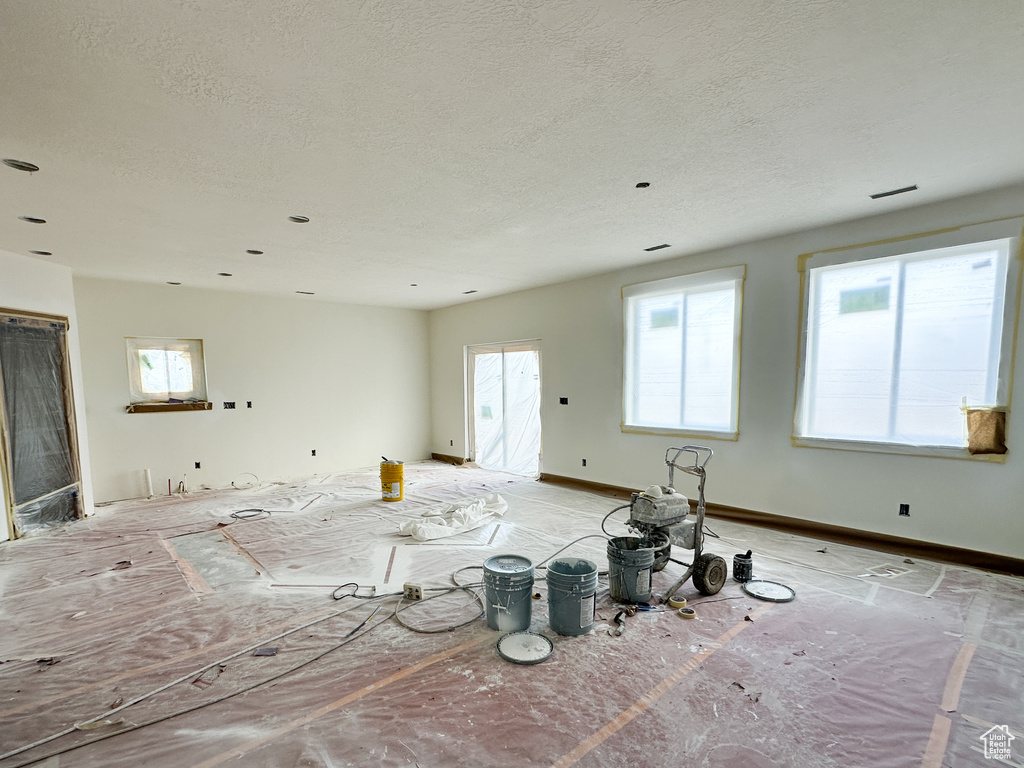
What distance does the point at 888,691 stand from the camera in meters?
2.13

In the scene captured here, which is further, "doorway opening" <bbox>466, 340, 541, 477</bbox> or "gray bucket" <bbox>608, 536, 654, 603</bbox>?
"doorway opening" <bbox>466, 340, 541, 477</bbox>

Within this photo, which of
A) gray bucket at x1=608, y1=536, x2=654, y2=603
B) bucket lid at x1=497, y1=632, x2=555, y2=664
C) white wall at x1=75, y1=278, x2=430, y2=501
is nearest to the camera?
bucket lid at x1=497, y1=632, x2=555, y2=664

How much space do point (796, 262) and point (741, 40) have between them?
3176 millimetres

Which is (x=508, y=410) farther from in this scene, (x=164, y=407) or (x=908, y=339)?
(x=908, y=339)

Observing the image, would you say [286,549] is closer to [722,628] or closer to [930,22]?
[722,628]

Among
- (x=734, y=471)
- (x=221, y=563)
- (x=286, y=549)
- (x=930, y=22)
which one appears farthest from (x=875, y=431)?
(x=221, y=563)

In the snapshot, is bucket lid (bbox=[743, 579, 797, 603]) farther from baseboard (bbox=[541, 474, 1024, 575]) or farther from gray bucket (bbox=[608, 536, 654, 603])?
baseboard (bbox=[541, 474, 1024, 575])

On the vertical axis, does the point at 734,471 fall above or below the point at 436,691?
above

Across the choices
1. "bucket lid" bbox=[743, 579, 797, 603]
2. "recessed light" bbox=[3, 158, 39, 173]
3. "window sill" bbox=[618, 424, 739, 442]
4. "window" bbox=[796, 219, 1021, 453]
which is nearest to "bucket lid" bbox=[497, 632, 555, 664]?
"bucket lid" bbox=[743, 579, 797, 603]

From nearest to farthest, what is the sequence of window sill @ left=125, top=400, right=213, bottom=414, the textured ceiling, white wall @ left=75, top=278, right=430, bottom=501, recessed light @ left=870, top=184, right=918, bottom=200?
the textured ceiling
recessed light @ left=870, top=184, right=918, bottom=200
white wall @ left=75, top=278, right=430, bottom=501
window sill @ left=125, top=400, right=213, bottom=414

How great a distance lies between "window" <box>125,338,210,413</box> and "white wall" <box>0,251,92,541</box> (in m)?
0.55

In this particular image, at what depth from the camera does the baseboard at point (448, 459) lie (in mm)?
8152

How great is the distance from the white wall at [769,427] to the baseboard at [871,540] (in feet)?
0.20

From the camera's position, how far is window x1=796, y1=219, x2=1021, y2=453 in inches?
134
